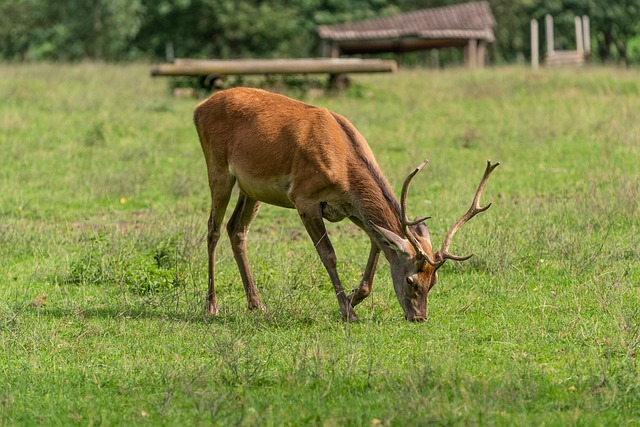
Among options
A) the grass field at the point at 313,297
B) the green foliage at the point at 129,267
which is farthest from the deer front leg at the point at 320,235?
the green foliage at the point at 129,267

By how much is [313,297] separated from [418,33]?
85.2 feet

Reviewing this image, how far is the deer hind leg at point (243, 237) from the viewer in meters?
8.41

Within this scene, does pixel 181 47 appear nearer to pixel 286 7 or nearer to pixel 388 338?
pixel 286 7

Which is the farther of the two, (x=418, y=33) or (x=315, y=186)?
(x=418, y=33)

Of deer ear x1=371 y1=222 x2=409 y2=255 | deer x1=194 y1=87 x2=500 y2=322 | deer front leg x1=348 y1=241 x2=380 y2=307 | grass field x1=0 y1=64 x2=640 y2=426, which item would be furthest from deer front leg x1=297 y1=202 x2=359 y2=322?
deer ear x1=371 y1=222 x2=409 y2=255

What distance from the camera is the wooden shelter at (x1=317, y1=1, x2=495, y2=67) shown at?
33.3m

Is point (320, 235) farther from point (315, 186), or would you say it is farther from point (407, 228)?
point (407, 228)

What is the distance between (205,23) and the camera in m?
38.7

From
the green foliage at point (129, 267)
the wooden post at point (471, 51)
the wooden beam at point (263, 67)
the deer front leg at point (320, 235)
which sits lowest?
the wooden post at point (471, 51)

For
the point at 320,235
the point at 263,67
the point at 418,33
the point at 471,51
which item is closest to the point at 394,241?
the point at 320,235

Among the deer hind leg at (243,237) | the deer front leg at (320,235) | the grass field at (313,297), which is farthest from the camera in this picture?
the deer hind leg at (243,237)

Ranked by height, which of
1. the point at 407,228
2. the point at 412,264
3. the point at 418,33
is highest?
the point at 407,228

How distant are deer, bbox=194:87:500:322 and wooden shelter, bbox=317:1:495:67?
972 inches

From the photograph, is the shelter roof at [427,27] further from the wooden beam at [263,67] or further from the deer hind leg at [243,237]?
the deer hind leg at [243,237]
